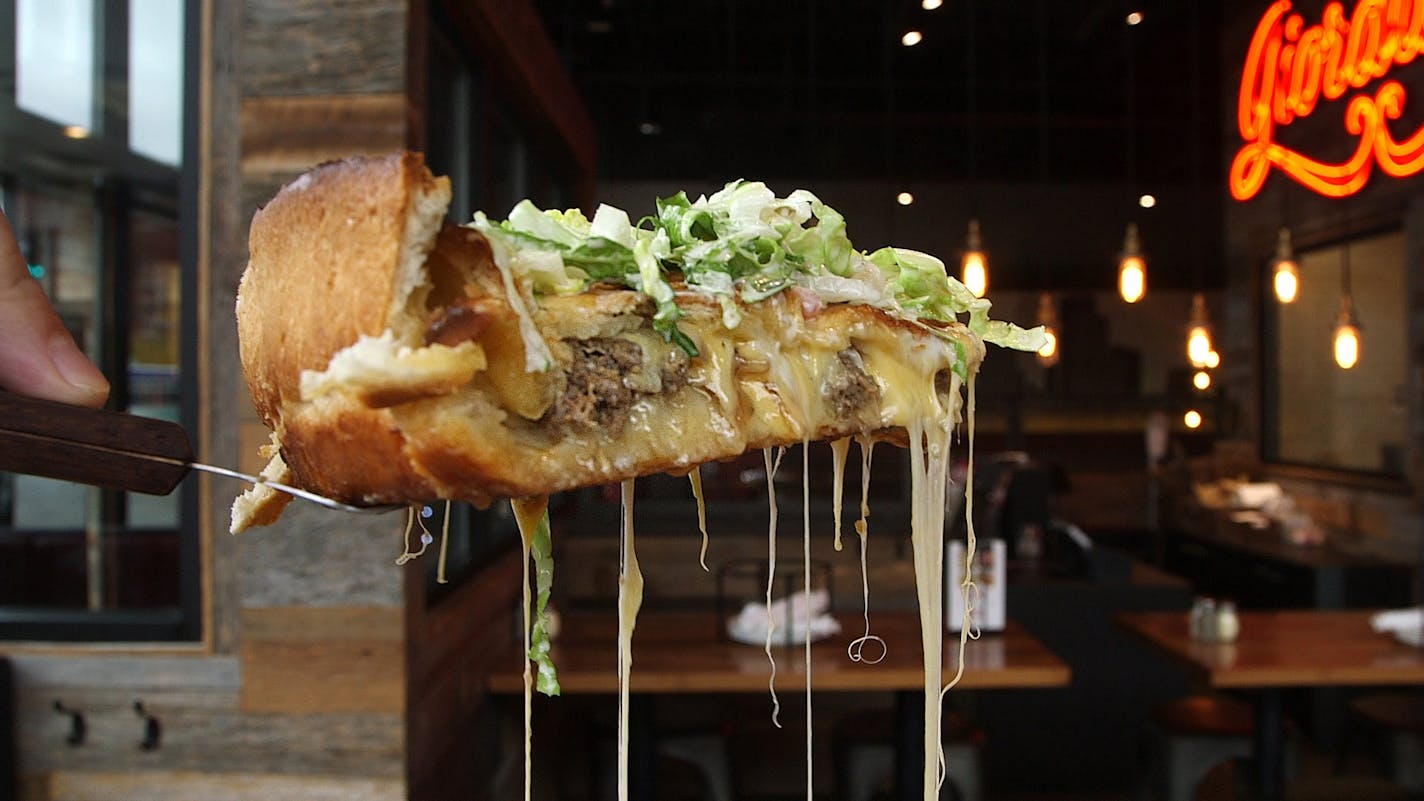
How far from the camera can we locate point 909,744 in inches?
158

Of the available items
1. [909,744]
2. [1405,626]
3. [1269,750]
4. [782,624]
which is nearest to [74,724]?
[782,624]

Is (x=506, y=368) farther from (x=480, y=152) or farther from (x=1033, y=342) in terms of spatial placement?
(x=480, y=152)

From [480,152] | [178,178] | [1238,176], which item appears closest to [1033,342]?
[178,178]

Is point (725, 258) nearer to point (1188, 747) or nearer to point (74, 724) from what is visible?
point (74, 724)

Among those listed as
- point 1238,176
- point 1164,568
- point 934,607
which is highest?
point 1238,176

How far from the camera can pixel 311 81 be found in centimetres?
272

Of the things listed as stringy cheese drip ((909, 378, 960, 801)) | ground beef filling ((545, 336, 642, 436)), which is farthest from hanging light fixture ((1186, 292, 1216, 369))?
ground beef filling ((545, 336, 642, 436))

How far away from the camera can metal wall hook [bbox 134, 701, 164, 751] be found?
8.97 feet

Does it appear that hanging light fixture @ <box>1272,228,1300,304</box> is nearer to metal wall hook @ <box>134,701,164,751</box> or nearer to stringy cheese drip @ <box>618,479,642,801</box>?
stringy cheese drip @ <box>618,479,642,801</box>

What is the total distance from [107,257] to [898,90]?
7506mm

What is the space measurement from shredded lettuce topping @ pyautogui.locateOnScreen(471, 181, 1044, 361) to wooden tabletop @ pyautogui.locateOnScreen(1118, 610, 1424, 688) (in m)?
3.19

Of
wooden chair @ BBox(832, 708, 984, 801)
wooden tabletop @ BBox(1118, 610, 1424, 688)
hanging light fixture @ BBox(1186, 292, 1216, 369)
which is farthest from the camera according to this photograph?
hanging light fixture @ BBox(1186, 292, 1216, 369)

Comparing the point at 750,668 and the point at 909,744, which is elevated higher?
the point at 750,668

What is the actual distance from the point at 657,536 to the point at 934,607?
203 inches
